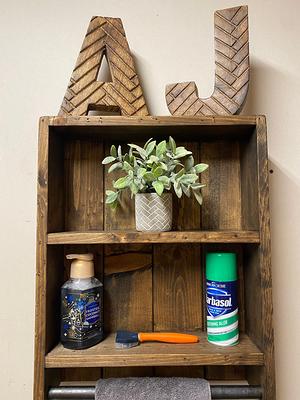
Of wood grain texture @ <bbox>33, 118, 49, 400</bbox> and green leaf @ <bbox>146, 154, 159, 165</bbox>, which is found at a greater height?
green leaf @ <bbox>146, 154, 159, 165</bbox>

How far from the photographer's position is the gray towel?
607mm

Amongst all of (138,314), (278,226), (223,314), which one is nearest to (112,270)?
(138,314)

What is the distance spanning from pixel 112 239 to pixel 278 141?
515mm

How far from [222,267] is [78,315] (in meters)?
0.32

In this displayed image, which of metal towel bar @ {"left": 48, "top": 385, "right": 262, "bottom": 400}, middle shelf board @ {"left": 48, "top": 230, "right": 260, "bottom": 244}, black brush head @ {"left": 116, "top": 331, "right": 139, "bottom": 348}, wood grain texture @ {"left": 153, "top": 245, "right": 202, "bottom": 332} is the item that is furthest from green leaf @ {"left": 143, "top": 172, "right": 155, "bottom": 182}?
metal towel bar @ {"left": 48, "top": 385, "right": 262, "bottom": 400}

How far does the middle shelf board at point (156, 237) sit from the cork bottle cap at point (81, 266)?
0.06m

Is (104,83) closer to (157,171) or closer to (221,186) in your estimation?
(157,171)

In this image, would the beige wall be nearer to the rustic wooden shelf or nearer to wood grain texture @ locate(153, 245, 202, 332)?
the rustic wooden shelf

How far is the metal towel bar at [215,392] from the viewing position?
0.61m

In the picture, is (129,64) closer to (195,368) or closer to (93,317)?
(93,317)

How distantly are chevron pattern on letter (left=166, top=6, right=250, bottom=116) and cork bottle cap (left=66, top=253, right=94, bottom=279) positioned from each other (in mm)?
388

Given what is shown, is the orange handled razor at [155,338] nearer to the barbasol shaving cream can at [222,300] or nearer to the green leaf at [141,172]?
the barbasol shaving cream can at [222,300]

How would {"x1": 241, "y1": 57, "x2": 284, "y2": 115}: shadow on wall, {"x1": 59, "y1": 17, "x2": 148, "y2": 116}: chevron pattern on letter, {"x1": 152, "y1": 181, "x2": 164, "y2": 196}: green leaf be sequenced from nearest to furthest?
1. {"x1": 152, "y1": 181, "x2": 164, "y2": 196}: green leaf
2. {"x1": 59, "y1": 17, "x2": 148, "y2": 116}: chevron pattern on letter
3. {"x1": 241, "y1": 57, "x2": 284, "y2": 115}: shadow on wall

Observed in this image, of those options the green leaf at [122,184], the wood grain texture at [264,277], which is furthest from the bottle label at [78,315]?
the wood grain texture at [264,277]
